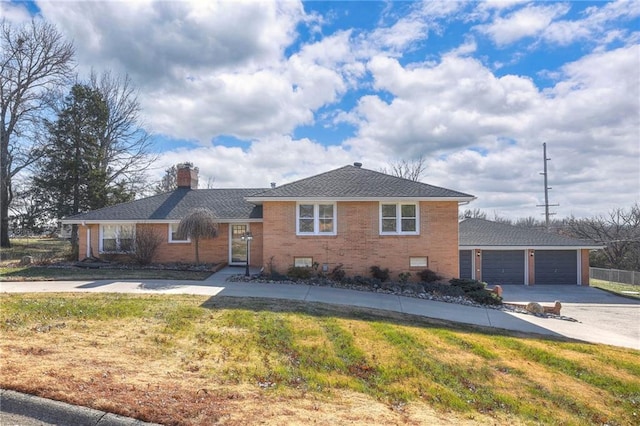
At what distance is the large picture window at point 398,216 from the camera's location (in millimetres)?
16484

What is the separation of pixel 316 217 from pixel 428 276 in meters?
5.23

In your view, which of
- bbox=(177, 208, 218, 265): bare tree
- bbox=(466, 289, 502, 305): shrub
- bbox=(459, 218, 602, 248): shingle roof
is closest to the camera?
bbox=(466, 289, 502, 305): shrub

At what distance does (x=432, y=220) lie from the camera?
1638cm

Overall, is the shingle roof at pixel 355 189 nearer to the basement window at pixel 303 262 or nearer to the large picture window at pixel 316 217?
the large picture window at pixel 316 217

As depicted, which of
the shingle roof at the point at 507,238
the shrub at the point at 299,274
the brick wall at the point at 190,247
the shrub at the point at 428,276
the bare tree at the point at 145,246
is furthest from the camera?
the shingle roof at the point at 507,238

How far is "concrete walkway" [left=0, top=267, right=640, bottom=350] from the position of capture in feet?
35.7

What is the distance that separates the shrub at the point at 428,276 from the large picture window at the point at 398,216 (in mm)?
1791

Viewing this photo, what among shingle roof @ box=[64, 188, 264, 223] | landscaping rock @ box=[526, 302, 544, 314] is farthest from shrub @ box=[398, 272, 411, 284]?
shingle roof @ box=[64, 188, 264, 223]

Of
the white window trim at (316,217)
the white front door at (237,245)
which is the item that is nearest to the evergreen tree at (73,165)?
the white front door at (237,245)

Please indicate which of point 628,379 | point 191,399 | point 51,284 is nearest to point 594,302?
point 628,379

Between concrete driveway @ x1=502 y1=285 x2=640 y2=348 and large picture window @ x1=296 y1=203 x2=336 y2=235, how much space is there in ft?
26.6

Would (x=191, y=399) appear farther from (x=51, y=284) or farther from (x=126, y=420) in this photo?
(x=51, y=284)

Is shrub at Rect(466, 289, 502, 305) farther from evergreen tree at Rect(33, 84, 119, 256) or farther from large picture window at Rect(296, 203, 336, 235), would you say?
evergreen tree at Rect(33, 84, 119, 256)

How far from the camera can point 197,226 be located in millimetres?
18016
